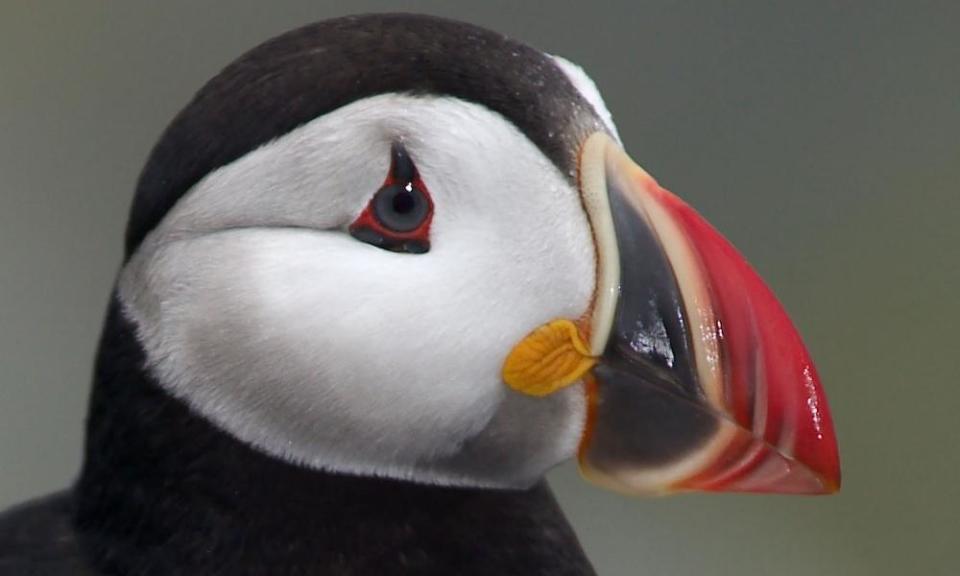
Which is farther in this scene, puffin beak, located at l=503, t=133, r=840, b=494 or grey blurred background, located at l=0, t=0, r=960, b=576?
grey blurred background, located at l=0, t=0, r=960, b=576

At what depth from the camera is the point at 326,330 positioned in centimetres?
89

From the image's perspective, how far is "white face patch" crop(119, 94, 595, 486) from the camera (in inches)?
34.8

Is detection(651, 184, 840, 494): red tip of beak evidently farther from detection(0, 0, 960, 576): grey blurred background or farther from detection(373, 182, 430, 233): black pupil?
detection(0, 0, 960, 576): grey blurred background

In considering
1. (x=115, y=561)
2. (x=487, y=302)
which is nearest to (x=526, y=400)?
(x=487, y=302)

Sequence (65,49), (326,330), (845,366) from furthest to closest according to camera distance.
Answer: (845,366)
(65,49)
(326,330)

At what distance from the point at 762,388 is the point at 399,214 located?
0.24 m

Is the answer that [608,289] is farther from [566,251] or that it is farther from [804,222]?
[804,222]

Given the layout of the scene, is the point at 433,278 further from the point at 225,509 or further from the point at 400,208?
the point at 225,509

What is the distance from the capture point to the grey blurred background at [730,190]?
189cm

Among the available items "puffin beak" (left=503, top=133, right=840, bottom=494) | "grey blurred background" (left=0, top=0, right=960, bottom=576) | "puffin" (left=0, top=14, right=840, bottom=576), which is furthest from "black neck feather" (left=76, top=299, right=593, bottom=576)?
"grey blurred background" (left=0, top=0, right=960, bottom=576)

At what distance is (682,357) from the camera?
907 millimetres

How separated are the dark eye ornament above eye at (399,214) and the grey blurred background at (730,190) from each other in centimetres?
103

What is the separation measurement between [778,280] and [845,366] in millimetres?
164

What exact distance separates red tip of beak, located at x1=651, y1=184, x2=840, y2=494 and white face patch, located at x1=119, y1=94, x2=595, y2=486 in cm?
8
